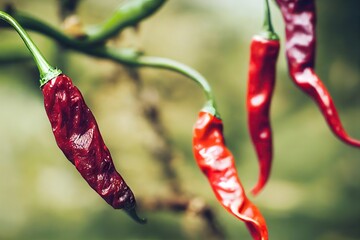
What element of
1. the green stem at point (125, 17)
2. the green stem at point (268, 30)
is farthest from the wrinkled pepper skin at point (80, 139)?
the green stem at point (268, 30)

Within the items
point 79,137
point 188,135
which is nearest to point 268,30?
point 79,137

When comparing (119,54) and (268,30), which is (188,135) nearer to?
(119,54)

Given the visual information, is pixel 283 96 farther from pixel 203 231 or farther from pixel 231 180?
pixel 231 180

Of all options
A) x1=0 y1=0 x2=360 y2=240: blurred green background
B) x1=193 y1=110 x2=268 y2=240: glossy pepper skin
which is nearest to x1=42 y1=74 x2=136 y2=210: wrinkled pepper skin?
x1=193 y1=110 x2=268 y2=240: glossy pepper skin

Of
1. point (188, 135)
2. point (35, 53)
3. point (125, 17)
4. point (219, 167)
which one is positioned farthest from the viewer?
point (188, 135)

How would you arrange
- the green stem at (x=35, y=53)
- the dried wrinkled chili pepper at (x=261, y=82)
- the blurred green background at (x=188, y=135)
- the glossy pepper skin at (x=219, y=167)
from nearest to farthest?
the green stem at (x=35, y=53), the glossy pepper skin at (x=219, y=167), the dried wrinkled chili pepper at (x=261, y=82), the blurred green background at (x=188, y=135)

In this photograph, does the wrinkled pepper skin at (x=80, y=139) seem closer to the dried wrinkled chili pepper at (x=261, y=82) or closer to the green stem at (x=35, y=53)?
the green stem at (x=35, y=53)
